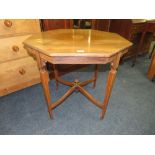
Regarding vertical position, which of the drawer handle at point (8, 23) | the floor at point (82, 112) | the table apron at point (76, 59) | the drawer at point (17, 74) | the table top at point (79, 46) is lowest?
the floor at point (82, 112)

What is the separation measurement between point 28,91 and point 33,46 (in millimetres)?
950

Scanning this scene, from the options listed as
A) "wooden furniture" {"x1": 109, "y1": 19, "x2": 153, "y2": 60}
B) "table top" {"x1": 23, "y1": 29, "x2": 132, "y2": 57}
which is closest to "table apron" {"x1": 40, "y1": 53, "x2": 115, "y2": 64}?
"table top" {"x1": 23, "y1": 29, "x2": 132, "y2": 57}

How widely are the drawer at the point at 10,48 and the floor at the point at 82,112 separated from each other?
0.48 meters

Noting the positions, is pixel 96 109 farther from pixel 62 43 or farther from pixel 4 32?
pixel 4 32

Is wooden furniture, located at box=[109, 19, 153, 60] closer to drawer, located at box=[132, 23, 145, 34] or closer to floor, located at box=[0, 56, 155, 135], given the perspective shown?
drawer, located at box=[132, 23, 145, 34]

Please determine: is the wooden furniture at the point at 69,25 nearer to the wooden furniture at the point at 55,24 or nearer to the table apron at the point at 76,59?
the wooden furniture at the point at 55,24

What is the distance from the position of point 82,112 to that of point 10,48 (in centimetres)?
103

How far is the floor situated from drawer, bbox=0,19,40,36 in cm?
73

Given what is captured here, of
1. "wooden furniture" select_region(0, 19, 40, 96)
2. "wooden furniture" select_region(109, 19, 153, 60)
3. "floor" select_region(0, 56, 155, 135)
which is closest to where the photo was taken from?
"floor" select_region(0, 56, 155, 135)

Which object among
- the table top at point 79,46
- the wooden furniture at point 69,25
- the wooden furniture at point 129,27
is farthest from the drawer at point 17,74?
the wooden furniture at point 129,27

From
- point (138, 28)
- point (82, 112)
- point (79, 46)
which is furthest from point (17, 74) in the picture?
point (138, 28)

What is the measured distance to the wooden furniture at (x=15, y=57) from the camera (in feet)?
4.59

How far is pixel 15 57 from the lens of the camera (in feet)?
5.08

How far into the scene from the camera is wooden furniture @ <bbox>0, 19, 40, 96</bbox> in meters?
1.40
